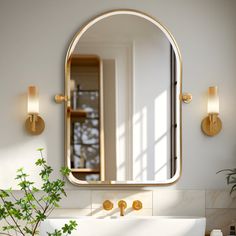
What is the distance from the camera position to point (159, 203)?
125 inches

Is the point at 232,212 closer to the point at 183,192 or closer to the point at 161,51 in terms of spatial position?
the point at 183,192

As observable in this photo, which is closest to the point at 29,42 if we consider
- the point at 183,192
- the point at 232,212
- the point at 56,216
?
the point at 56,216

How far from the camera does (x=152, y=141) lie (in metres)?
3.18

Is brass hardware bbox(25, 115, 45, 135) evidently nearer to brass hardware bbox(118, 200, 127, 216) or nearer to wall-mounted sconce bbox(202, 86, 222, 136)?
brass hardware bbox(118, 200, 127, 216)

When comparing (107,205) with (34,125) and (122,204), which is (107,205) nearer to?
(122,204)

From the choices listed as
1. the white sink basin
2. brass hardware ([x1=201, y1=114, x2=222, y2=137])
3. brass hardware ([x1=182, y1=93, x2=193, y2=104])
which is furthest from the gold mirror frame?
the white sink basin

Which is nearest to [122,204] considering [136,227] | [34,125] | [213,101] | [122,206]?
[122,206]

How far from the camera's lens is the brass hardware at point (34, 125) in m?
3.16

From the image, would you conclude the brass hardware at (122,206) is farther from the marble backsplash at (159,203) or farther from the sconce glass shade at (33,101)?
the sconce glass shade at (33,101)

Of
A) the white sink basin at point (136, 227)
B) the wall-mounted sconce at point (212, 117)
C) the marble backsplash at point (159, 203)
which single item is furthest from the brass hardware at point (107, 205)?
the wall-mounted sconce at point (212, 117)

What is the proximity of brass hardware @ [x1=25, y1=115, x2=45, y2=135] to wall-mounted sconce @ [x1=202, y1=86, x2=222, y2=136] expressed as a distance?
889 mm

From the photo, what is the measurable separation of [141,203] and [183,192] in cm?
24

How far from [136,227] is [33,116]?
817mm

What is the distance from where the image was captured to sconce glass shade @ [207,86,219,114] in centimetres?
315
